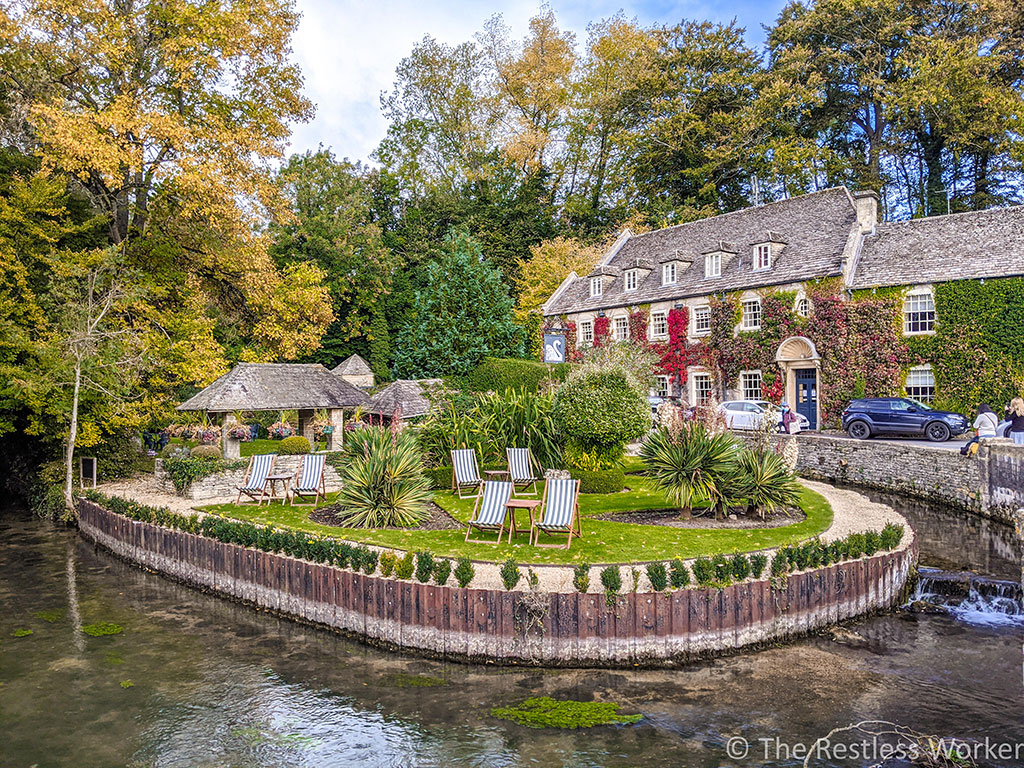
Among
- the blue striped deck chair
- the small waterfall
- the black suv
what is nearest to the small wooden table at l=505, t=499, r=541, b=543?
the blue striped deck chair

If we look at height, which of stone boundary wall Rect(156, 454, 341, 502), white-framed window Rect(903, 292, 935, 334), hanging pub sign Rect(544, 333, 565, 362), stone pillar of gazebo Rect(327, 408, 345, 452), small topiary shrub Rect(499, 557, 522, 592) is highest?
white-framed window Rect(903, 292, 935, 334)

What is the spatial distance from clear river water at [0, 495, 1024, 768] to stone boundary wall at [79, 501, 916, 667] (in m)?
0.27

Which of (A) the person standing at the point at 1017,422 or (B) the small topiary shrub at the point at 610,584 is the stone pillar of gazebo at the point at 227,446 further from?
(A) the person standing at the point at 1017,422

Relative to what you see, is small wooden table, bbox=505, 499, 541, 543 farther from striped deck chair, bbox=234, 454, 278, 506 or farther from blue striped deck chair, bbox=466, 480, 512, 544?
striped deck chair, bbox=234, 454, 278, 506

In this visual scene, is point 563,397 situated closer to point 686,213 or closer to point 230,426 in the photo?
point 230,426

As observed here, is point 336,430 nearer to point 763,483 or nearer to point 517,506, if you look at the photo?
point 517,506

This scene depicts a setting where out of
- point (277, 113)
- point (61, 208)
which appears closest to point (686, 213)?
point (277, 113)

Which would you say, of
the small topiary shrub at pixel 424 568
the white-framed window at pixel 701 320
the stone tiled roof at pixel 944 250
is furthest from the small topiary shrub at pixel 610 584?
the white-framed window at pixel 701 320

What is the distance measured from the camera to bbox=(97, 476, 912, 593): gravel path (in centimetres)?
1028

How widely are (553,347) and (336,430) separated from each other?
8.88 meters

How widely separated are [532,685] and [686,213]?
130 feet

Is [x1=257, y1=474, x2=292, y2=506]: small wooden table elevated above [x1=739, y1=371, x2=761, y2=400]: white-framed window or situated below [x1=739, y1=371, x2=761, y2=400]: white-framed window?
below

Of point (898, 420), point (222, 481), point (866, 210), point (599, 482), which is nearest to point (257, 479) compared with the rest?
point (222, 481)

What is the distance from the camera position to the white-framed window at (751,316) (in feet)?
103
